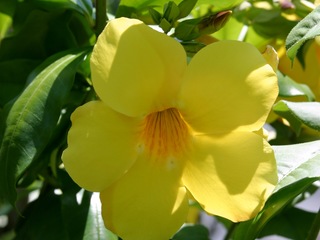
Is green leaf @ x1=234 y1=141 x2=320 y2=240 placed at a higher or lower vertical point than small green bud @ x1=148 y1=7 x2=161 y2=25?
lower

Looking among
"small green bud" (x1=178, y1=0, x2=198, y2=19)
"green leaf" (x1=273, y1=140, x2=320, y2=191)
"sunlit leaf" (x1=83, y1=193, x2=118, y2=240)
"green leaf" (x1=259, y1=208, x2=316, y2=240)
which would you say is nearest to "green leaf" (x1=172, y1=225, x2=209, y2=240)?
"green leaf" (x1=259, y1=208, x2=316, y2=240)

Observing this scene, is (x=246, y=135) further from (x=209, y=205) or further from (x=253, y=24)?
(x=253, y=24)

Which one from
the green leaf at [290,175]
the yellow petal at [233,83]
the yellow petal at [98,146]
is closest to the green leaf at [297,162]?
the green leaf at [290,175]

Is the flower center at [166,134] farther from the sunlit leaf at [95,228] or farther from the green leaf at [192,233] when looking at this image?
the green leaf at [192,233]

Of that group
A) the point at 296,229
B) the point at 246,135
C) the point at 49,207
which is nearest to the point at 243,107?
→ the point at 246,135

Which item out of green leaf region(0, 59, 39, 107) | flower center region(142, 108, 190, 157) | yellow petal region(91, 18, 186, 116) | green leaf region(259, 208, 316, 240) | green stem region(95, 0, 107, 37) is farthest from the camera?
green leaf region(259, 208, 316, 240)

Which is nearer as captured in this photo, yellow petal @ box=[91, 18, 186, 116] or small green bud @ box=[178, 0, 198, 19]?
yellow petal @ box=[91, 18, 186, 116]

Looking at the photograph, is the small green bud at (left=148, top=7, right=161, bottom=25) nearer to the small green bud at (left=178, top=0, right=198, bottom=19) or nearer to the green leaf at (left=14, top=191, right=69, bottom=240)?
the small green bud at (left=178, top=0, right=198, bottom=19)
